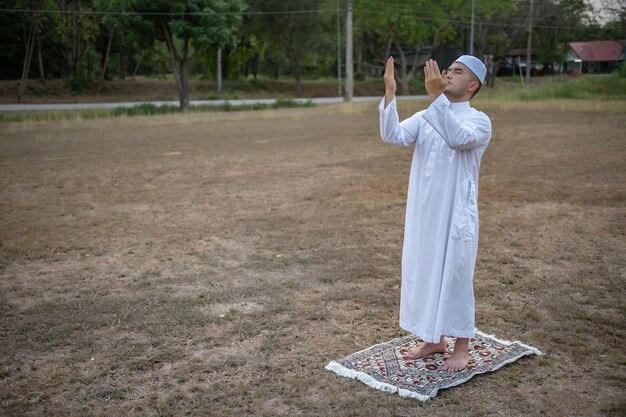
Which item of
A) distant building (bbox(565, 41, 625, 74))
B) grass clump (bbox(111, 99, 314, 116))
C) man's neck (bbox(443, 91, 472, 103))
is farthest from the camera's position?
distant building (bbox(565, 41, 625, 74))

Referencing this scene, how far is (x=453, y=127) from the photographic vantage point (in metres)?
3.23

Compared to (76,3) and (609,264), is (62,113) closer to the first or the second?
(76,3)

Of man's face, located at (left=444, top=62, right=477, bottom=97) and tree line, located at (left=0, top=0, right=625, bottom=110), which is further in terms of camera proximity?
tree line, located at (left=0, top=0, right=625, bottom=110)

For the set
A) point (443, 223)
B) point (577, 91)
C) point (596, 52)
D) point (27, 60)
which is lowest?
point (443, 223)

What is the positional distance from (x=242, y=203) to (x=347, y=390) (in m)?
5.55

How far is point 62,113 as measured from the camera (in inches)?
945

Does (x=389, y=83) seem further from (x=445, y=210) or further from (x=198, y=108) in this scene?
(x=198, y=108)

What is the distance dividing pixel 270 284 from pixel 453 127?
2.68 meters

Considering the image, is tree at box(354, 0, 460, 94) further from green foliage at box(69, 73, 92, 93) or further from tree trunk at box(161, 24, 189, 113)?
green foliage at box(69, 73, 92, 93)

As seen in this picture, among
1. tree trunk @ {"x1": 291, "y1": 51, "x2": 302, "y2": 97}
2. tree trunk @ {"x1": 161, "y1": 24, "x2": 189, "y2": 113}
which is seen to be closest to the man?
tree trunk @ {"x1": 161, "y1": 24, "x2": 189, "y2": 113}

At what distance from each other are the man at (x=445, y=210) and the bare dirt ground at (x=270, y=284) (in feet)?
1.47

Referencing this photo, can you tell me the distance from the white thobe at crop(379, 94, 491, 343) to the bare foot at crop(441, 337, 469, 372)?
0.59ft

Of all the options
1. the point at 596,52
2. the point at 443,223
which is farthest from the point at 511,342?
the point at 596,52

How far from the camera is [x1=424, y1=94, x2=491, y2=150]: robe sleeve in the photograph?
3.20 metres
